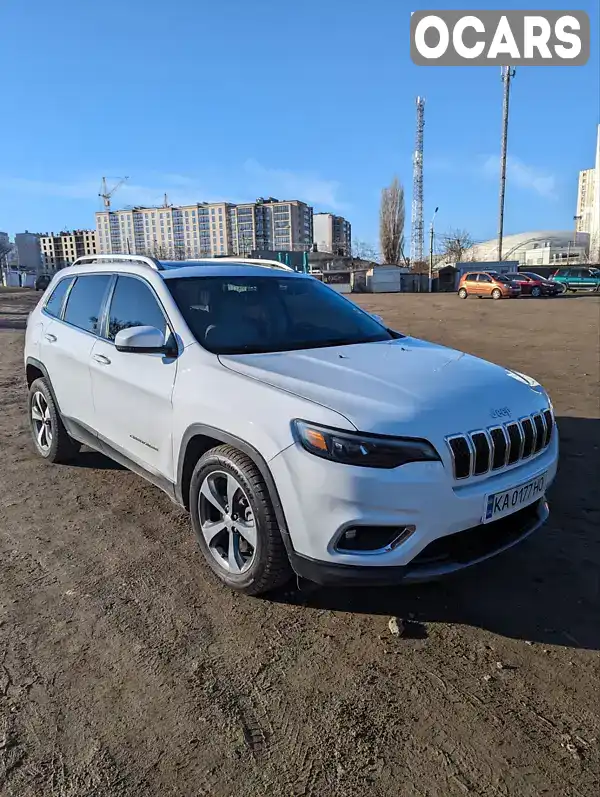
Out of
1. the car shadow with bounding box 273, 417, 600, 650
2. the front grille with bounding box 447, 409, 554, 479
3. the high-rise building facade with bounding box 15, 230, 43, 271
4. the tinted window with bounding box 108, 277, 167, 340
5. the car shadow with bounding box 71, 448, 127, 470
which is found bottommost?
the car shadow with bounding box 273, 417, 600, 650

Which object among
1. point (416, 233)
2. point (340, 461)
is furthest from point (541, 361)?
point (416, 233)

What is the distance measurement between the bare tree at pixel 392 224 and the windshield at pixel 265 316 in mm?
89693

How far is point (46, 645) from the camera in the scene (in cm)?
262

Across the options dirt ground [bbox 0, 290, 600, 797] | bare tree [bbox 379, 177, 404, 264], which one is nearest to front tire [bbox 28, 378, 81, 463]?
dirt ground [bbox 0, 290, 600, 797]

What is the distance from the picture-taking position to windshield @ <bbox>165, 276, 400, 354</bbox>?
3475mm

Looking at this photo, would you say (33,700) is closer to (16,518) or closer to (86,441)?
(16,518)

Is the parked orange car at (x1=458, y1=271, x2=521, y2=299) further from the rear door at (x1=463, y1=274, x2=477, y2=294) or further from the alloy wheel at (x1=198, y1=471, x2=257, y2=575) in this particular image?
the alloy wheel at (x1=198, y1=471, x2=257, y2=575)

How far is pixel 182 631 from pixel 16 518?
6.19 ft

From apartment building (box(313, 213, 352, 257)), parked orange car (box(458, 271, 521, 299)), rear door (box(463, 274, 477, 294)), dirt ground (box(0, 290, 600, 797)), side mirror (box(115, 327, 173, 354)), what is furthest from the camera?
apartment building (box(313, 213, 352, 257))

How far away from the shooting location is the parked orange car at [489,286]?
35.8 m

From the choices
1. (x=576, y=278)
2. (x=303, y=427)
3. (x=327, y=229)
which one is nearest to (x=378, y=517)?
(x=303, y=427)

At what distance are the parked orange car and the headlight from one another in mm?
35781

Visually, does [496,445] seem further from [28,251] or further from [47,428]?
[28,251]

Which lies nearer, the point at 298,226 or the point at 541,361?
the point at 541,361
